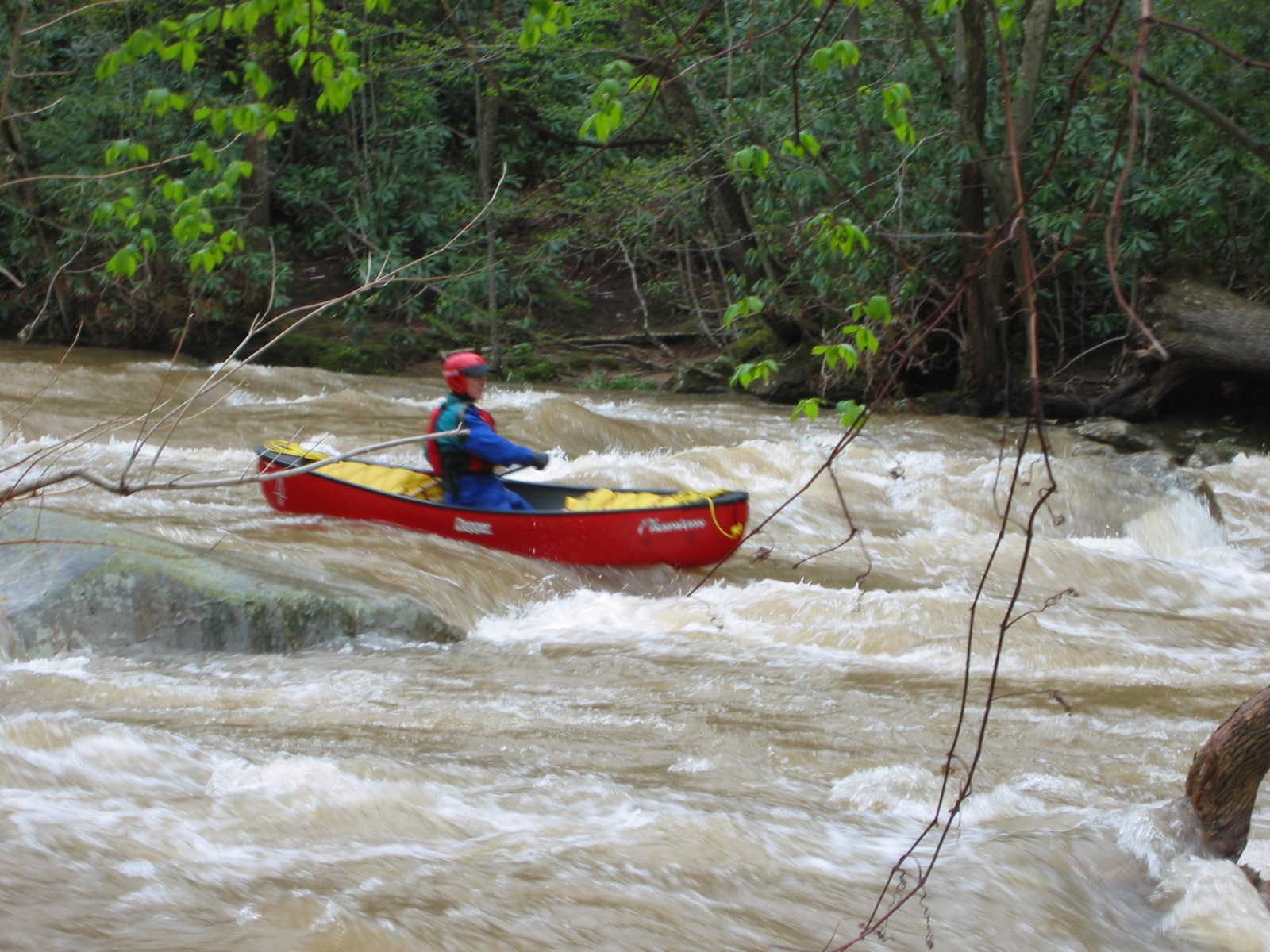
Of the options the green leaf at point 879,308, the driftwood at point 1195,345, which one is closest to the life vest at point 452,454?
the green leaf at point 879,308

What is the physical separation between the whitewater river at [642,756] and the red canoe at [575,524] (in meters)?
0.12

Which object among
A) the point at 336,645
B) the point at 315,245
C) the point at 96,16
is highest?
the point at 96,16

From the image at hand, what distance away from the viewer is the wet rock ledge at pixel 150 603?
4.96 m

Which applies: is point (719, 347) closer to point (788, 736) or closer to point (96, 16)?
point (96, 16)

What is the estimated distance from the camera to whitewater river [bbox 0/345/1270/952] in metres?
2.77

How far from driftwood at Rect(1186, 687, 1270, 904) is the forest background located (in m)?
5.63

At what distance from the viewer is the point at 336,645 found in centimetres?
530

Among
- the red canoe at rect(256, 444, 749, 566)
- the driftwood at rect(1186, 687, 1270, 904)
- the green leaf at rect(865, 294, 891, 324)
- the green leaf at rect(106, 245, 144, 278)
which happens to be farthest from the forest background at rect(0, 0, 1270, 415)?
the green leaf at rect(865, 294, 891, 324)

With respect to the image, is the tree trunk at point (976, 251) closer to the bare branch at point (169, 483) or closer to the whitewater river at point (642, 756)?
the whitewater river at point (642, 756)

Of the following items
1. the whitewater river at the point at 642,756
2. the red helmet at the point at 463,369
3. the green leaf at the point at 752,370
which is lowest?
the whitewater river at the point at 642,756

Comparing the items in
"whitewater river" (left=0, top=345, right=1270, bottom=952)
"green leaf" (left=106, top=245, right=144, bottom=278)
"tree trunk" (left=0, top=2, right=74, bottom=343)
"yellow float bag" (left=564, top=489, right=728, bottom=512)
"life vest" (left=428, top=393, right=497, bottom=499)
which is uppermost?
"tree trunk" (left=0, top=2, right=74, bottom=343)

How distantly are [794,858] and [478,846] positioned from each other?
32.1 inches

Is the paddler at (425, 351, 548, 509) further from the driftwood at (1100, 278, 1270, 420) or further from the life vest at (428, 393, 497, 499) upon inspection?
the driftwood at (1100, 278, 1270, 420)

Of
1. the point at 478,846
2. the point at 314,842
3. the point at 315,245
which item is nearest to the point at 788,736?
the point at 478,846
